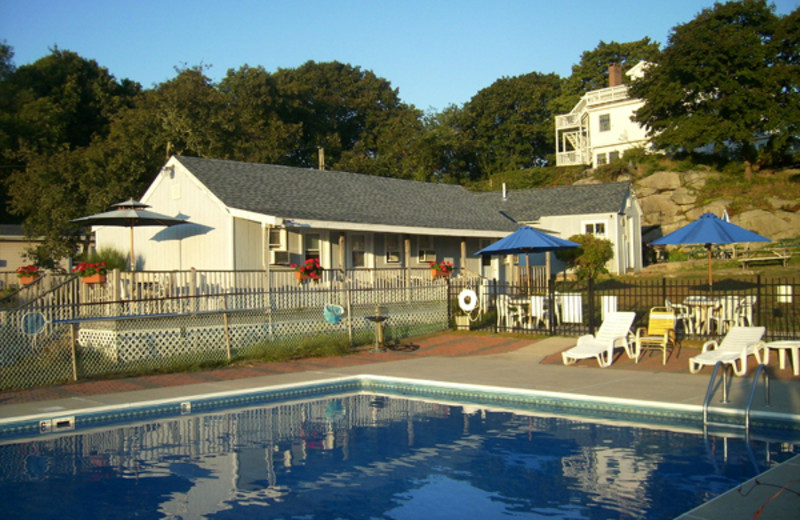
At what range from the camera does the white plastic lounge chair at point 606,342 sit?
14.3m

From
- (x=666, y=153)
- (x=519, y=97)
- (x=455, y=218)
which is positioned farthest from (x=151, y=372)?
(x=519, y=97)

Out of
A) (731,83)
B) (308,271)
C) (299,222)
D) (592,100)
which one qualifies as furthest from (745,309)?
(592,100)

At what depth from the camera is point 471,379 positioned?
519 inches

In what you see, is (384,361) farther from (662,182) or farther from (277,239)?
(662,182)

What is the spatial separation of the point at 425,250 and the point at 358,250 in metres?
4.01

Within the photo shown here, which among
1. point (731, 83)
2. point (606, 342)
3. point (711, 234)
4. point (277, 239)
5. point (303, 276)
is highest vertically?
point (731, 83)

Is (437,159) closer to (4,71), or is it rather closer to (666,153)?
(666,153)

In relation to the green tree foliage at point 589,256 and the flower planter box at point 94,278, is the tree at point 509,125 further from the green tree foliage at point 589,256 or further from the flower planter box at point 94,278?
the flower planter box at point 94,278

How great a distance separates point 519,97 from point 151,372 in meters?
56.7

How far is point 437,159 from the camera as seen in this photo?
2217 inches

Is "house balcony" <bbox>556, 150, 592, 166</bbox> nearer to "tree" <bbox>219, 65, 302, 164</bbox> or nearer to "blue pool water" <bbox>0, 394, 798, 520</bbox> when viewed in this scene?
"tree" <bbox>219, 65, 302, 164</bbox>

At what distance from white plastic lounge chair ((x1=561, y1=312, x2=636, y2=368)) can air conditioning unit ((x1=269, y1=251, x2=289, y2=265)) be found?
991cm

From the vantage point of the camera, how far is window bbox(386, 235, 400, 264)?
2550cm

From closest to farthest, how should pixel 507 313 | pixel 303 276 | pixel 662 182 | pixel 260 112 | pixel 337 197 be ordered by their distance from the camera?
pixel 303 276 → pixel 507 313 → pixel 337 197 → pixel 662 182 → pixel 260 112
